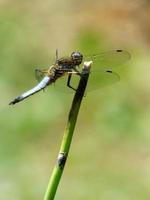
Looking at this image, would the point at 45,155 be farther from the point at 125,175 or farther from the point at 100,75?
the point at 100,75

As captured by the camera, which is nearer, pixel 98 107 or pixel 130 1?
pixel 98 107

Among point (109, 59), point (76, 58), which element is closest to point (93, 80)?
point (109, 59)

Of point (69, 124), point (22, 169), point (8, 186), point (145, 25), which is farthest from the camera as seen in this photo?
point (145, 25)

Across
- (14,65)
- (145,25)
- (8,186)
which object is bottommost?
(8,186)

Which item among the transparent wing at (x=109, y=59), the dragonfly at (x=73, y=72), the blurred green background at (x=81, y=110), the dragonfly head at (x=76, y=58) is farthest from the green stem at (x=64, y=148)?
the blurred green background at (x=81, y=110)

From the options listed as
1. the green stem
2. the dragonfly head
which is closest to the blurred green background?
the dragonfly head

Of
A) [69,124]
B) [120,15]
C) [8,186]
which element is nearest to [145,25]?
[120,15]

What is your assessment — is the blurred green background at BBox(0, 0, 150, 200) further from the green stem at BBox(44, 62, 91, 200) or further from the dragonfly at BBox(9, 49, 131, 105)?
the green stem at BBox(44, 62, 91, 200)
